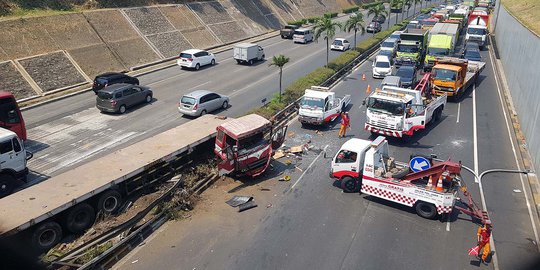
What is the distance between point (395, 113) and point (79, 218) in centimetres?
1688

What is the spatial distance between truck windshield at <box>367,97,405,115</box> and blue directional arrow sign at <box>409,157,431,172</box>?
21.0 feet

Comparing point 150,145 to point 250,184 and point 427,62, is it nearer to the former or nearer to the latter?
point 250,184

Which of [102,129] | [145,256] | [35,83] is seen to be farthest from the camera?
[35,83]

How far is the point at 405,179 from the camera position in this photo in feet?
54.5

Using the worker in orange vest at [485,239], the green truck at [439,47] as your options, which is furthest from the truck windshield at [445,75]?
the worker in orange vest at [485,239]

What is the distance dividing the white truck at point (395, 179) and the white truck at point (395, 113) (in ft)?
15.1

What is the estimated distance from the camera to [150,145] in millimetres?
18516

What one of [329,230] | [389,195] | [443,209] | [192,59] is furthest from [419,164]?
[192,59]

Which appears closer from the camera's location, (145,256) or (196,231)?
(145,256)

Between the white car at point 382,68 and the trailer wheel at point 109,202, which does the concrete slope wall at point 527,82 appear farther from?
the trailer wheel at point 109,202

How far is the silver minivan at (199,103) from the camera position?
27062mm

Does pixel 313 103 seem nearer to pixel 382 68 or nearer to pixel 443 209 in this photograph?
pixel 443 209

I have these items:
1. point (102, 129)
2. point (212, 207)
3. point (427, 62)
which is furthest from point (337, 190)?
point (427, 62)

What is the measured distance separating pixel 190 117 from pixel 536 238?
20740 mm
